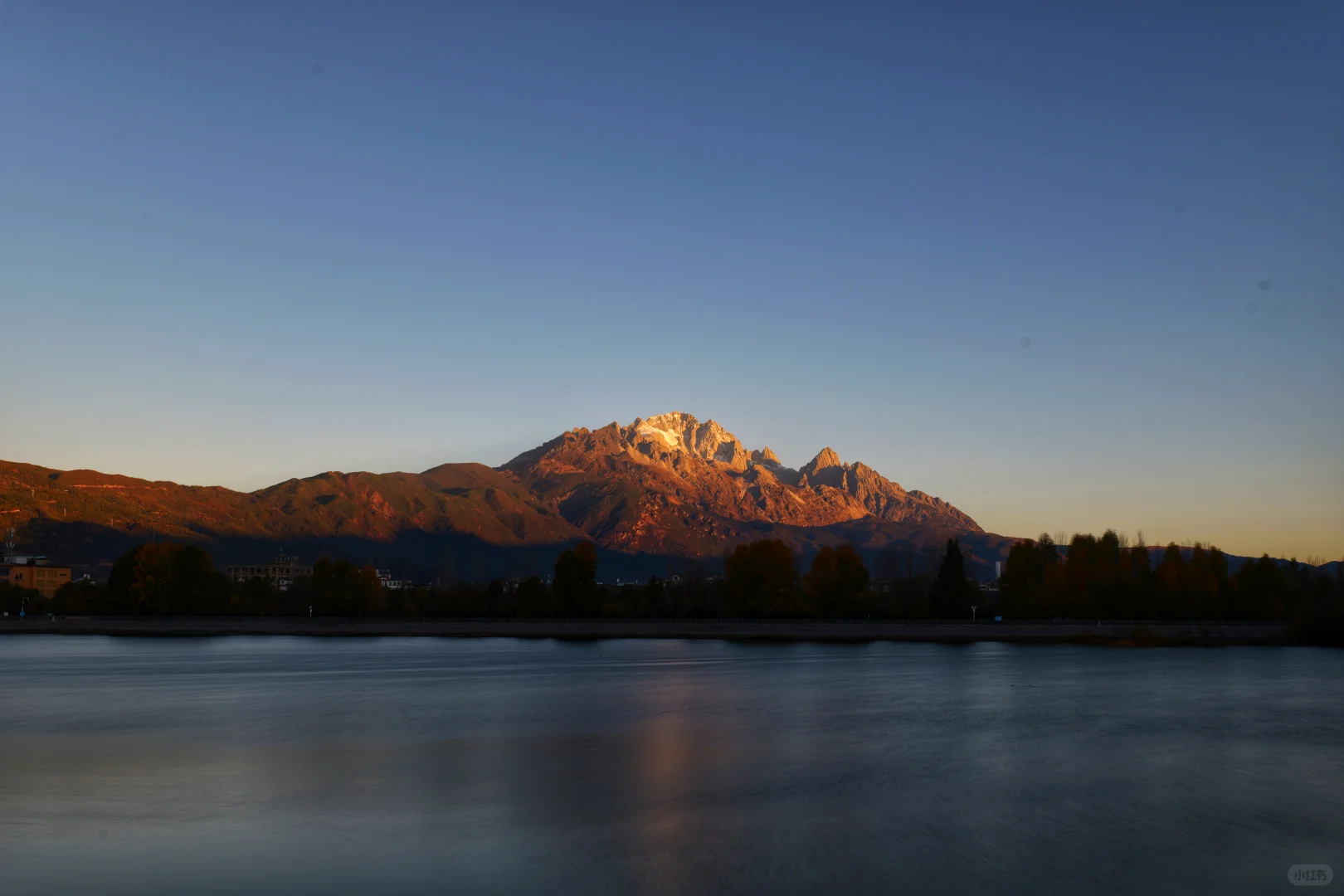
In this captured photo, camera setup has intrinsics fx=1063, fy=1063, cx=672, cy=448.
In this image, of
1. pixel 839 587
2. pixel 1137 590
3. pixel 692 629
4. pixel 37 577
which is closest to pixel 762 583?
pixel 839 587

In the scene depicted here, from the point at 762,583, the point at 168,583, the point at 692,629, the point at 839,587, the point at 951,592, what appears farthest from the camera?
Answer: the point at 168,583

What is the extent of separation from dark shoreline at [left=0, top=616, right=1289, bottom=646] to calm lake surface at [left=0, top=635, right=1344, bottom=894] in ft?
159

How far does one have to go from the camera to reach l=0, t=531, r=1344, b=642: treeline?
11881cm

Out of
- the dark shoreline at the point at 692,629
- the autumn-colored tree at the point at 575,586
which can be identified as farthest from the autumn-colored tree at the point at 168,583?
the autumn-colored tree at the point at 575,586

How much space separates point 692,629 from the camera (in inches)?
4481

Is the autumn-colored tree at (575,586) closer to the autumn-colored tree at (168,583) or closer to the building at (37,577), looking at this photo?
the autumn-colored tree at (168,583)

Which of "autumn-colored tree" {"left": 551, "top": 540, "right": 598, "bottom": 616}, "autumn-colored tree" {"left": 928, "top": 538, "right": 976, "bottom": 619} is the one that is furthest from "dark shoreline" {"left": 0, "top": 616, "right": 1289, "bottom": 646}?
"autumn-colored tree" {"left": 928, "top": 538, "right": 976, "bottom": 619}

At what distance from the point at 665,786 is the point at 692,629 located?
86.8 metres

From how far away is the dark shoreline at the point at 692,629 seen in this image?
10538 centimetres

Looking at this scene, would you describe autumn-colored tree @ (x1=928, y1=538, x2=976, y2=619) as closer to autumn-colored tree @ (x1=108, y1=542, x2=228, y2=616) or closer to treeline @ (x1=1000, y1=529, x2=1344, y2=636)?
treeline @ (x1=1000, y1=529, x2=1344, y2=636)

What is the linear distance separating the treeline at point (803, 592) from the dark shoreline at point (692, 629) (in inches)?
107

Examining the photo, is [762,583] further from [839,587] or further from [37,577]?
[37,577]

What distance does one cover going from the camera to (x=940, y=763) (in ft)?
105

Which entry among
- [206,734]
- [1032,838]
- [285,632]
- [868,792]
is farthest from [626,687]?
[285,632]
